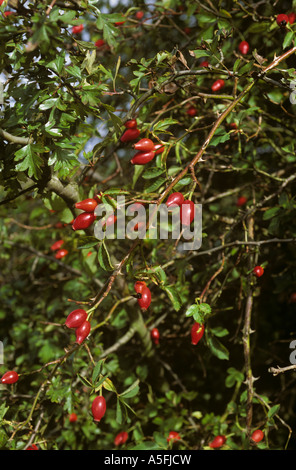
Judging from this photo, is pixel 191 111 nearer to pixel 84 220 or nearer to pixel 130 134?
pixel 130 134

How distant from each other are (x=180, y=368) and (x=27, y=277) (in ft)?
3.68

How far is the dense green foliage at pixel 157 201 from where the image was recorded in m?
0.95

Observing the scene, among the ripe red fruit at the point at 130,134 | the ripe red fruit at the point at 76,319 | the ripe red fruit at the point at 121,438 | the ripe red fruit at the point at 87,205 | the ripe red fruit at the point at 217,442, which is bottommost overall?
the ripe red fruit at the point at 121,438

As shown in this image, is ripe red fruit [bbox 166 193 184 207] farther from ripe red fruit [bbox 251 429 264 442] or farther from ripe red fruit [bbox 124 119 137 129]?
ripe red fruit [bbox 251 429 264 442]

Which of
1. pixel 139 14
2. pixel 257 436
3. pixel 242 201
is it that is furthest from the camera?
pixel 139 14

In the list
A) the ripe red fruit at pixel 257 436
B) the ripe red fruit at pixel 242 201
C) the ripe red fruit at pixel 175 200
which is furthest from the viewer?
the ripe red fruit at pixel 242 201

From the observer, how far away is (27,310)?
2215 mm

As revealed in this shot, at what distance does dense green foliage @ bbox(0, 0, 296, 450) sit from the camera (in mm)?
949

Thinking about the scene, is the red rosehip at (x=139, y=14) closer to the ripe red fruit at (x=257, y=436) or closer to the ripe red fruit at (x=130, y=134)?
the ripe red fruit at (x=130, y=134)

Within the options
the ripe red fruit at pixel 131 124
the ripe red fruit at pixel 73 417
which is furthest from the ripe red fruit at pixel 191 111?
the ripe red fruit at pixel 73 417

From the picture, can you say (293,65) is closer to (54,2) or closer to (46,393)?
(54,2)

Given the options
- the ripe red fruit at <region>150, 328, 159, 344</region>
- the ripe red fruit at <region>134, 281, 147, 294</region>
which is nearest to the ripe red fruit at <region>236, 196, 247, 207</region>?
the ripe red fruit at <region>150, 328, 159, 344</region>

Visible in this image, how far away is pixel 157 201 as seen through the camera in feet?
2.97

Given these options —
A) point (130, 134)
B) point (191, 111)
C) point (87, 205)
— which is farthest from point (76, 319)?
point (191, 111)
